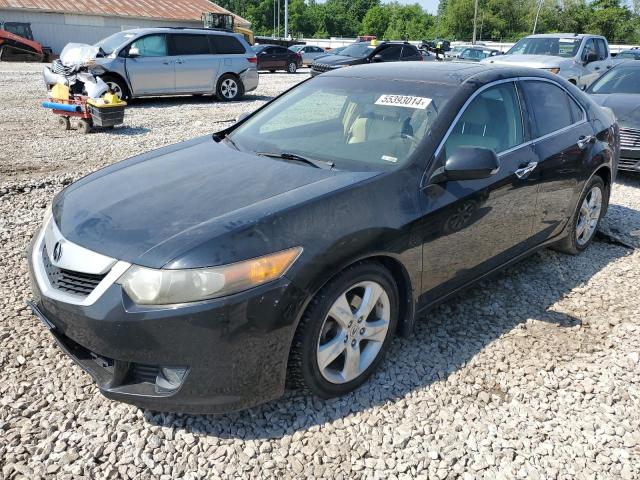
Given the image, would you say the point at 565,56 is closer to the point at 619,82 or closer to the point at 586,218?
the point at 619,82

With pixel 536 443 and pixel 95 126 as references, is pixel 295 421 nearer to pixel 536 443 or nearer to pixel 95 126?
pixel 536 443

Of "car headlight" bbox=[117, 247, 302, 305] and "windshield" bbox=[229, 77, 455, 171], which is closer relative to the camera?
"car headlight" bbox=[117, 247, 302, 305]

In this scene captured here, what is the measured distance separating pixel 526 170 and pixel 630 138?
428 cm

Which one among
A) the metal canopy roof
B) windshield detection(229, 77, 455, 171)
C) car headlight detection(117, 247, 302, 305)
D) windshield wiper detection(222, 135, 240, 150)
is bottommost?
car headlight detection(117, 247, 302, 305)

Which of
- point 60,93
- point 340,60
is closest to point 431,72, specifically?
point 60,93

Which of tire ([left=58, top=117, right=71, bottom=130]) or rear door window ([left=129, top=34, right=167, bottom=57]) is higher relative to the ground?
rear door window ([left=129, top=34, right=167, bottom=57])

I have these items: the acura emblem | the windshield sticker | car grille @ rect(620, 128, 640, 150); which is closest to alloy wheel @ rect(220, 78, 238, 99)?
car grille @ rect(620, 128, 640, 150)

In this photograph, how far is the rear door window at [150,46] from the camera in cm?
1162

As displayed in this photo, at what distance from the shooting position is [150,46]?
1188 centimetres

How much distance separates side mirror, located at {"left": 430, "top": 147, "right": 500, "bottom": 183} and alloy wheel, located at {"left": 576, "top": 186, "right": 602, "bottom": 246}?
76.0 inches

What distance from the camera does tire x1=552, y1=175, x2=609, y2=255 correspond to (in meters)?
4.29

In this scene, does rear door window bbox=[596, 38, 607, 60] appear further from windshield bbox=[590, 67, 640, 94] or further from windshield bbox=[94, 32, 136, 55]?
windshield bbox=[94, 32, 136, 55]

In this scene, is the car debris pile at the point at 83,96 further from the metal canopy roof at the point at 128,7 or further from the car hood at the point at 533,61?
the metal canopy roof at the point at 128,7

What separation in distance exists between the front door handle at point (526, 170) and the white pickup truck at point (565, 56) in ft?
29.0
